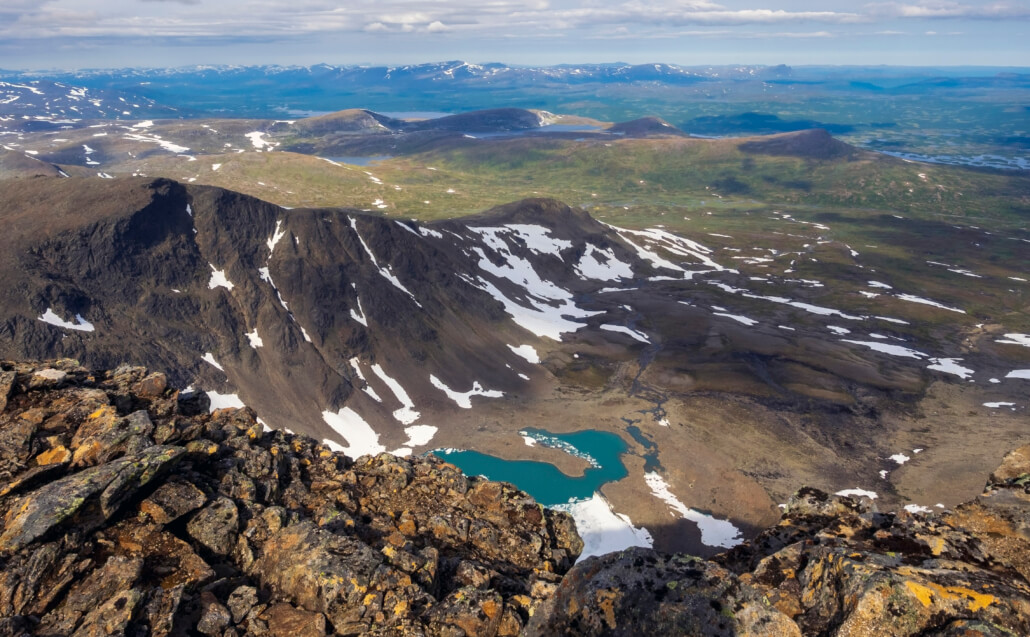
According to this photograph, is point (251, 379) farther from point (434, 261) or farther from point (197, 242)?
point (434, 261)

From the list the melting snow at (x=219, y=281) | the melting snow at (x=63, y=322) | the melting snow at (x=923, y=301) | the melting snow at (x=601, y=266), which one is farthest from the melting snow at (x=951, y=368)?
the melting snow at (x=63, y=322)

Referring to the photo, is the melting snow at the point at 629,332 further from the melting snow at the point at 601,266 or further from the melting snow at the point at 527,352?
the melting snow at the point at 601,266

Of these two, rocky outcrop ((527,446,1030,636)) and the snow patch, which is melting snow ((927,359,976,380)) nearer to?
rocky outcrop ((527,446,1030,636))

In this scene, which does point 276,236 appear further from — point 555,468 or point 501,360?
point 555,468

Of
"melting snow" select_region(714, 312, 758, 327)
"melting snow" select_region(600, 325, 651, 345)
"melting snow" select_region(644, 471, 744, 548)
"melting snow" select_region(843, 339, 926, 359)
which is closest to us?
"melting snow" select_region(644, 471, 744, 548)

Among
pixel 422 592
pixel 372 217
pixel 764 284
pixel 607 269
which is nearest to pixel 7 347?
pixel 372 217


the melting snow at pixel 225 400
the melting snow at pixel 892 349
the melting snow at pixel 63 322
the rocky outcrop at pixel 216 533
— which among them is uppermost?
the rocky outcrop at pixel 216 533

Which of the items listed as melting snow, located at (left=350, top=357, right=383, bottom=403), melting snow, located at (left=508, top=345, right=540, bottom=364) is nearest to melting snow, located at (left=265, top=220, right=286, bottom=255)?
melting snow, located at (left=350, top=357, right=383, bottom=403)
